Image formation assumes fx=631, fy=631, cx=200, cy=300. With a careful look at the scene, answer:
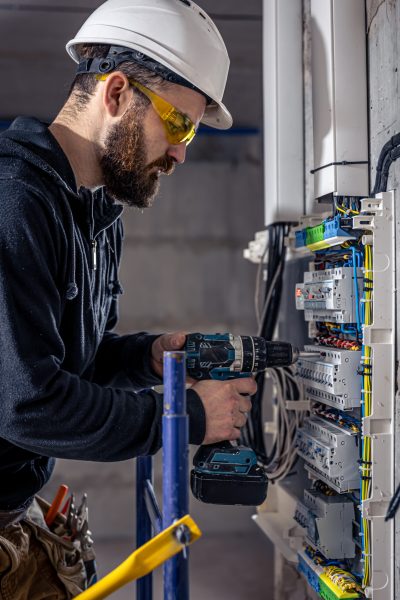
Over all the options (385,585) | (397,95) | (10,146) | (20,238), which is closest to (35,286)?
(20,238)

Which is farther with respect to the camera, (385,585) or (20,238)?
(385,585)

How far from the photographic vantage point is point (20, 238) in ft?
4.08

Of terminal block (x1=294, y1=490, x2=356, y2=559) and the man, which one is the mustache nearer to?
the man

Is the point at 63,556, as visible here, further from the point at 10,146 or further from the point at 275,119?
the point at 275,119

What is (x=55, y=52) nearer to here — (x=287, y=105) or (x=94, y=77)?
(x=287, y=105)

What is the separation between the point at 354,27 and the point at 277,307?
100 cm

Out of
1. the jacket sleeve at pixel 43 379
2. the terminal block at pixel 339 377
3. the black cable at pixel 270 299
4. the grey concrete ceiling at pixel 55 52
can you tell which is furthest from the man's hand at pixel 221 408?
the grey concrete ceiling at pixel 55 52

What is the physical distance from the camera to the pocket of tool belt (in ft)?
5.52

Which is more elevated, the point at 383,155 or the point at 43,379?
the point at 383,155

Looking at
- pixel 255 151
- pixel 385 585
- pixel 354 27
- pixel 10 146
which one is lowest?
pixel 385 585

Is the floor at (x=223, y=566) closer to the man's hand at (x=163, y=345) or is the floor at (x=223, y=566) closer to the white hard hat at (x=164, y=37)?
the man's hand at (x=163, y=345)

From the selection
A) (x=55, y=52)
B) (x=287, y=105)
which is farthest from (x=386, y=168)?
(x=55, y=52)

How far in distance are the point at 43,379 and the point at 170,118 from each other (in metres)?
0.70

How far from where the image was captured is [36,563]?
1.66 m
